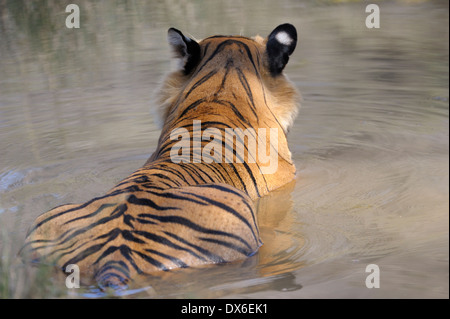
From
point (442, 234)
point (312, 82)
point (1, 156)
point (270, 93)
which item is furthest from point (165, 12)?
point (442, 234)

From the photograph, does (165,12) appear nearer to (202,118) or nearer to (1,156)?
(1,156)

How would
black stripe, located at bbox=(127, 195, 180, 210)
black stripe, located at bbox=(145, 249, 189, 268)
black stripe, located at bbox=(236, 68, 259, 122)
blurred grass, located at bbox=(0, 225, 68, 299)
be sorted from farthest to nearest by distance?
black stripe, located at bbox=(236, 68, 259, 122) < black stripe, located at bbox=(127, 195, 180, 210) < black stripe, located at bbox=(145, 249, 189, 268) < blurred grass, located at bbox=(0, 225, 68, 299)

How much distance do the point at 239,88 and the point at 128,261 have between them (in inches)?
79.8

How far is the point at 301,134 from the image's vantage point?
21.2 ft

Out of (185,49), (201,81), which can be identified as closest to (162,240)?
(201,81)

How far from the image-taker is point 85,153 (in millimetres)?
6242

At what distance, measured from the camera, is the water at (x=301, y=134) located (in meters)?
3.57

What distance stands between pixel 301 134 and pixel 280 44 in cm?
151

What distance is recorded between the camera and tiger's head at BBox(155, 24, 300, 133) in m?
4.97

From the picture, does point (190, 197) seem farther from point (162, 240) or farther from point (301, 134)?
point (301, 134)

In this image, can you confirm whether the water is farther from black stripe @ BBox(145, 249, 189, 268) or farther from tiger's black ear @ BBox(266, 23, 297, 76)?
tiger's black ear @ BBox(266, 23, 297, 76)

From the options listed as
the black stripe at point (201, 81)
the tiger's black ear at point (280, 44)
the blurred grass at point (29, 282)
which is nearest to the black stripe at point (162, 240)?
the blurred grass at point (29, 282)

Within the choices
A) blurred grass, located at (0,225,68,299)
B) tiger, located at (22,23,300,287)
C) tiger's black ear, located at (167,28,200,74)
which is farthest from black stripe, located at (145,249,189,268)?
tiger's black ear, located at (167,28,200,74)

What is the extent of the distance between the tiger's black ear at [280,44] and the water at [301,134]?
0.90 metres
